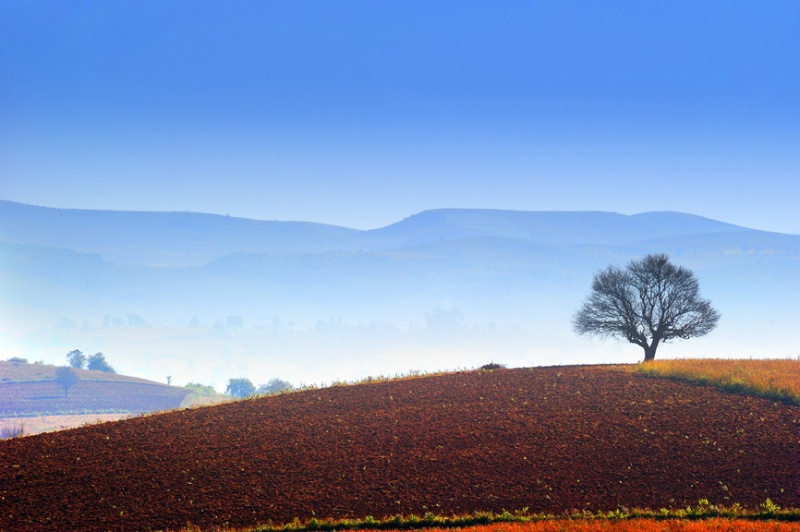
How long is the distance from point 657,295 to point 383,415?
2707 centimetres

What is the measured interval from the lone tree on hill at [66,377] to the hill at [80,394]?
842mm

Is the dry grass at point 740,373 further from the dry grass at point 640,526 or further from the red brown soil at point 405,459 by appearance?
the dry grass at point 640,526

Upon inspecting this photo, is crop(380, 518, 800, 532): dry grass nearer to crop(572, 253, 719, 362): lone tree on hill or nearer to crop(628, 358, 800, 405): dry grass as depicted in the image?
crop(628, 358, 800, 405): dry grass

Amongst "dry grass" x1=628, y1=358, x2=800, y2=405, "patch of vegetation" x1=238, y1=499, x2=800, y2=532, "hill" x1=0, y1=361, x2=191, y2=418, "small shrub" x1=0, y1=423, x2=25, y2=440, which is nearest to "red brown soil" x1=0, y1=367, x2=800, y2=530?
"patch of vegetation" x1=238, y1=499, x2=800, y2=532

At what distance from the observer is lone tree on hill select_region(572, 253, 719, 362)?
2100 inches

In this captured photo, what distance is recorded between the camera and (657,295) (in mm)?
53781

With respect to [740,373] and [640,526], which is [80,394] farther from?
[640,526]

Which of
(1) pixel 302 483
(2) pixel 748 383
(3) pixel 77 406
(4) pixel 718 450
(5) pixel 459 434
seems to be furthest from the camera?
(3) pixel 77 406

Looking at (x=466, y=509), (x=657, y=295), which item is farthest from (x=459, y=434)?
(x=657, y=295)

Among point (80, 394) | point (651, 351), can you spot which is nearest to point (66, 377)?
point (80, 394)

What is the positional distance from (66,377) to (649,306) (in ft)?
563

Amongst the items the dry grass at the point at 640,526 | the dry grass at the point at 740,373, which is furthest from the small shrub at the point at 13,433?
the dry grass at the point at 740,373

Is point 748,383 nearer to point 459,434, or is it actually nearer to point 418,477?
point 459,434

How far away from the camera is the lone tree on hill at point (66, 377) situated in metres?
186
